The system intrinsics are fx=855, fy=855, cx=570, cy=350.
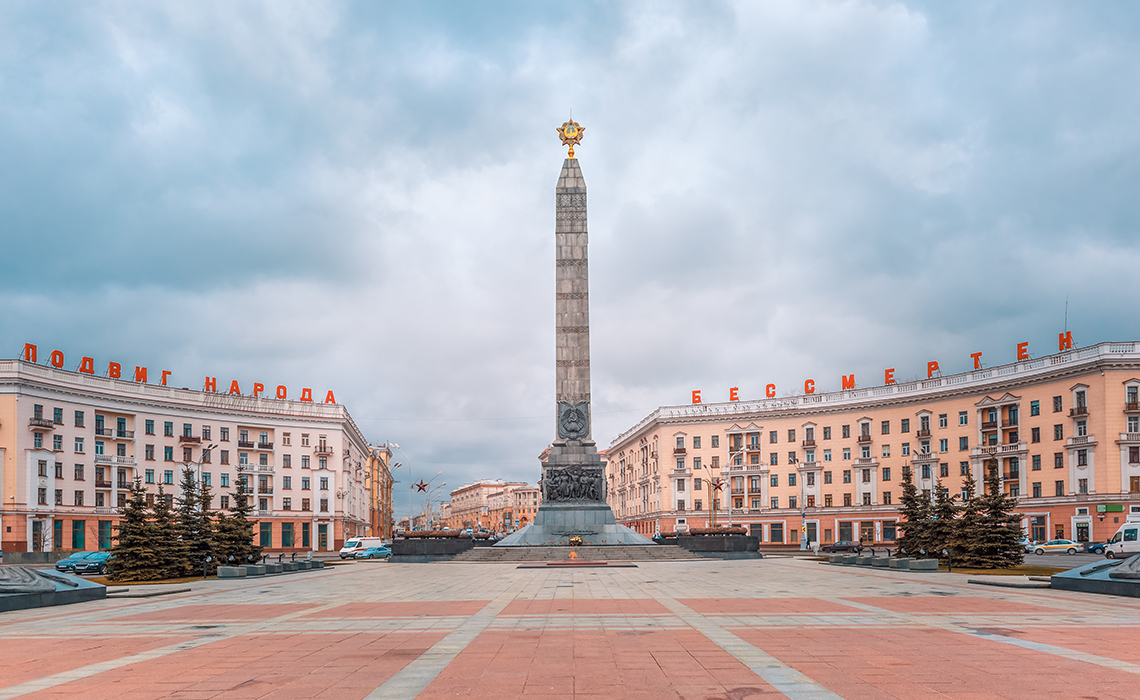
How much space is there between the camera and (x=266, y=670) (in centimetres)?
1143

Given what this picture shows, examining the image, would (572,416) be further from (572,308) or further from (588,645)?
(588,645)

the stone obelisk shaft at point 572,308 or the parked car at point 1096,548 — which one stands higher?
the stone obelisk shaft at point 572,308

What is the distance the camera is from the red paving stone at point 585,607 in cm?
1820

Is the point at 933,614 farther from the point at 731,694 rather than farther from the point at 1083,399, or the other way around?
the point at 1083,399

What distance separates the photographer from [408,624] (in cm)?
1639

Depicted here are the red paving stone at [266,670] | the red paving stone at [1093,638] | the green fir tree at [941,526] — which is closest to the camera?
the red paving stone at [266,670]

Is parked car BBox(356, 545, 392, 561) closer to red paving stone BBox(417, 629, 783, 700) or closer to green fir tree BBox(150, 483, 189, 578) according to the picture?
green fir tree BBox(150, 483, 189, 578)

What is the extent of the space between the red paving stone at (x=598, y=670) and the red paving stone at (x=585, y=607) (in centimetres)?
379

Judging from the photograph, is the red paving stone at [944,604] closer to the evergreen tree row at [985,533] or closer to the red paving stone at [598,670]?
the red paving stone at [598,670]

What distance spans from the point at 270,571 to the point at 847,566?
24.7 metres

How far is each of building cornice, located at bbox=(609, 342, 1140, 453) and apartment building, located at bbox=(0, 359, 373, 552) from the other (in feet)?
129

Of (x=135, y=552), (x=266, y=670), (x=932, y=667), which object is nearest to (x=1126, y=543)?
(x=932, y=667)

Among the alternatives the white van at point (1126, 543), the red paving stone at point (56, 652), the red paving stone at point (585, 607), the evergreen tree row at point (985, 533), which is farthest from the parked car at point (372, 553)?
the red paving stone at point (56, 652)

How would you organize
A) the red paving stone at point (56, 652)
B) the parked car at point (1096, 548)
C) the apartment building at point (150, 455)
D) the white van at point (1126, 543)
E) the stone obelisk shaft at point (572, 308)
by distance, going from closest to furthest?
the red paving stone at point (56, 652) → the white van at point (1126, 543) → the stone obelisk shaft at point (572, 308) → the parked car at point (1096, 548) → the apartment building at point (150, 455)
